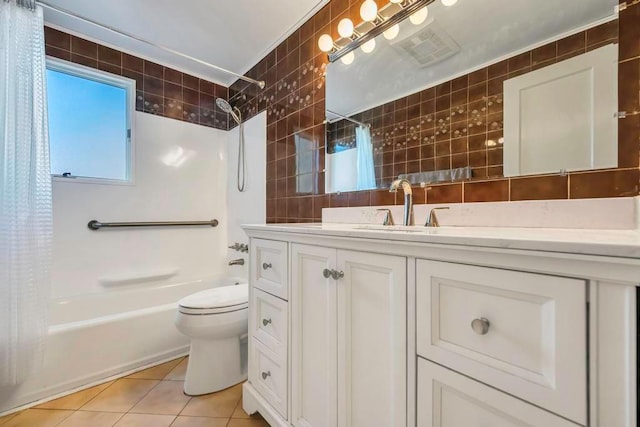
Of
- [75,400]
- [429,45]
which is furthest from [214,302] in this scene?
[429,45]

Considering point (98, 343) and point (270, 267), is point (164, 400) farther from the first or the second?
point (270, 267)

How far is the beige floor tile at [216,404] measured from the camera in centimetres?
137

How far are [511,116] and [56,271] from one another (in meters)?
2.69

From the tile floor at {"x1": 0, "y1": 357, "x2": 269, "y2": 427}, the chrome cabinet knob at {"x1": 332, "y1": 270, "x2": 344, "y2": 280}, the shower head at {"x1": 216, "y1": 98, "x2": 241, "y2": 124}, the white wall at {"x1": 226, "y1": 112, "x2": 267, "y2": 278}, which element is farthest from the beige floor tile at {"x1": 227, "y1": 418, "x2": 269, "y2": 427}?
the shower head at {"x1": 216, "y1": 98, "x2": 241, "y2": 124}

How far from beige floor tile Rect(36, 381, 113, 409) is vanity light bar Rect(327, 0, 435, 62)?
2.27 meters

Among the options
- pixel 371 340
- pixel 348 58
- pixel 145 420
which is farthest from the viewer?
pixel 348 58

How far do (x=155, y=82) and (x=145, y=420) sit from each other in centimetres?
232

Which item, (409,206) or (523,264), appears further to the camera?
(409,206)

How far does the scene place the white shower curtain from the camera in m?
1.34

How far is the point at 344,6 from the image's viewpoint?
1.52 meters

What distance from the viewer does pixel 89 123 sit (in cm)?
207

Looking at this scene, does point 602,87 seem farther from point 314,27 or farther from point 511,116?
point 314,27

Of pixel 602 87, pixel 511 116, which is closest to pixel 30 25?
pixel 511 116

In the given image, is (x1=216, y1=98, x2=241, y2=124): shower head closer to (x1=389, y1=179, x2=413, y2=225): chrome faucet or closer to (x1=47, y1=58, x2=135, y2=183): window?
(x1=47, y1=58, x2=135, y2=183): window
